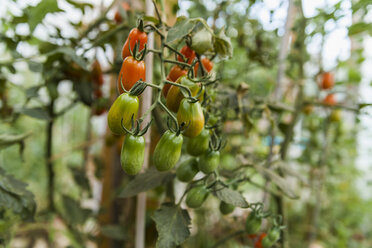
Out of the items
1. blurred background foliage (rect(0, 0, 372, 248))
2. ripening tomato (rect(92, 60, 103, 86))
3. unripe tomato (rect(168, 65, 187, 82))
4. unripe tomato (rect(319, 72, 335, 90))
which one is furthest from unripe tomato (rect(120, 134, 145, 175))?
unripe tomato (rect(319, 72, 335, 90))

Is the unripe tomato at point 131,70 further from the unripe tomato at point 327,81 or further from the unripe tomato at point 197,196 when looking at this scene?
the unripe tomato at point 327,81

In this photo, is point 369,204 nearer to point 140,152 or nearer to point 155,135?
point 155,135

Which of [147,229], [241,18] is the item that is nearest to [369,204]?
[241,18]

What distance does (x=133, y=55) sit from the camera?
0.35 metres

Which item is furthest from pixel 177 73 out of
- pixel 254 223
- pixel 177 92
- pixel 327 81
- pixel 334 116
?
pixel 334 116

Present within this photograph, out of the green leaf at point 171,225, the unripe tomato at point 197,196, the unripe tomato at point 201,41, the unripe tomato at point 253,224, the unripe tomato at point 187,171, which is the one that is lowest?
the unripe tomato at point 253,224

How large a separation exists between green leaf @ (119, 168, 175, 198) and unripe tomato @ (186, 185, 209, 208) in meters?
0.06

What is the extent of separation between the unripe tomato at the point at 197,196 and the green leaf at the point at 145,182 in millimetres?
57

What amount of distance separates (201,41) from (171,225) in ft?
0.86

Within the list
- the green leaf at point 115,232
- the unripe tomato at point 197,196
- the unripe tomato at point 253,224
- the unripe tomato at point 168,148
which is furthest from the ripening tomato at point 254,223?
the green leaf at point 115,232

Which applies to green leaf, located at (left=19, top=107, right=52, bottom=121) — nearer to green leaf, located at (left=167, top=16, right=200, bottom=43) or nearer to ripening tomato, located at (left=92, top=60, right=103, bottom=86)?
ripening tomato, located at (left=92, top=60, right=103, bottom=86)

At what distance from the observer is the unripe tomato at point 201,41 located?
41cm

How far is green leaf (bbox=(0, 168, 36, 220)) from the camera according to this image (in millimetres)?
510

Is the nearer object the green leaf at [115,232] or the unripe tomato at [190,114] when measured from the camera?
the unripe tomato at [190,114]
